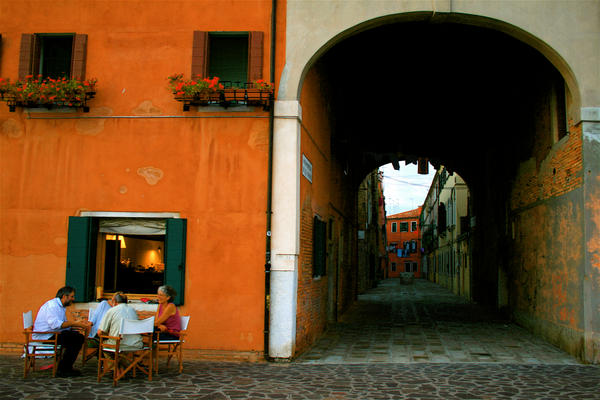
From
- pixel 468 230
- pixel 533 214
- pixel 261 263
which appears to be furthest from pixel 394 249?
pixel 261 263

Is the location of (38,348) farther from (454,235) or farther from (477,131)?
(454,235)

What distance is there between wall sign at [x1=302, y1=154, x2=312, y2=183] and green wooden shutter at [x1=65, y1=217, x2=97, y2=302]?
363cm

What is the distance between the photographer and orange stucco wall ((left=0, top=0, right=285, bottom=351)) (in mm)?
8945

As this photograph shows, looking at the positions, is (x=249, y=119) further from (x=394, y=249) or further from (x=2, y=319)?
(x=394, y=249)

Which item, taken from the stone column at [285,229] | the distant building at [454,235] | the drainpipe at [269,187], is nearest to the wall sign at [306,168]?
the stone column at [285,229]

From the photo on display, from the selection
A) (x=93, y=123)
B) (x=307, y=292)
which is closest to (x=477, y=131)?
(x=307, y=292)

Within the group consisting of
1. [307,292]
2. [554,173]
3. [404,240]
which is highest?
[404,240]

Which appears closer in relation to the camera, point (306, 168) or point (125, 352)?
point (125, 352)

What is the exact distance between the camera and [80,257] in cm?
908

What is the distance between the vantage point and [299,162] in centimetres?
923

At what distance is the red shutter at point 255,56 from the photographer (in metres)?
9.18

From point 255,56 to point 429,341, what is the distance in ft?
21.0

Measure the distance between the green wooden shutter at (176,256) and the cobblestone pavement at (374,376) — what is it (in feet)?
3.97

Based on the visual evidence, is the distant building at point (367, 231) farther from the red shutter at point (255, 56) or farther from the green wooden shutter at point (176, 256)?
the green wooden shutter at point (176, 256)
